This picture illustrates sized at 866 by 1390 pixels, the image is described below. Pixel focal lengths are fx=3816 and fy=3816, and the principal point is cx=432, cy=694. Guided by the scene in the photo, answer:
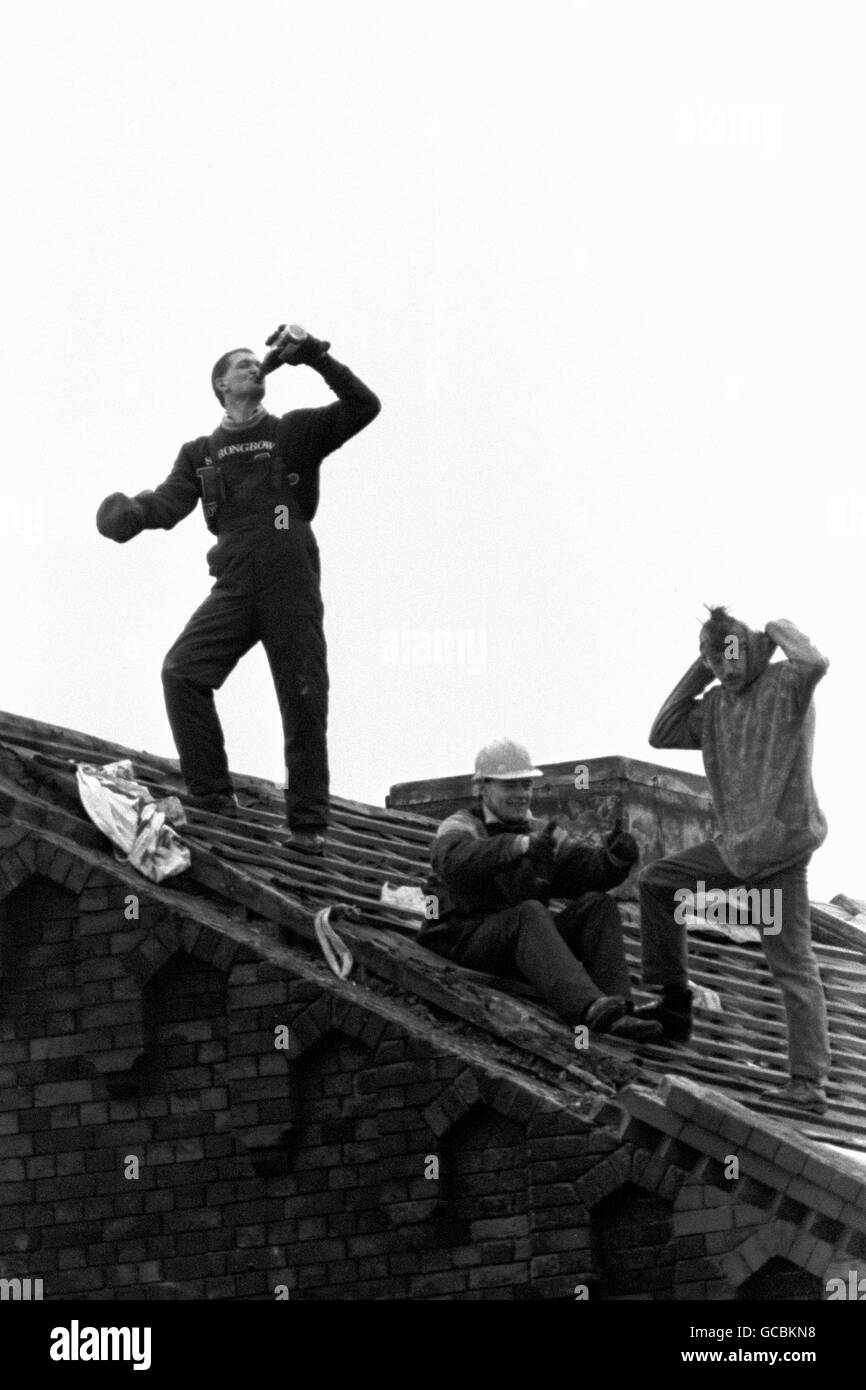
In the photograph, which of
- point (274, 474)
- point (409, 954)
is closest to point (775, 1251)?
point (409, 954)

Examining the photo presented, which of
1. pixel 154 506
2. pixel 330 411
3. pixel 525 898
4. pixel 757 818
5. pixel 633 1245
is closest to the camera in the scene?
pixel 633 1245

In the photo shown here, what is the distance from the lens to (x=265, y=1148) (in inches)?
777

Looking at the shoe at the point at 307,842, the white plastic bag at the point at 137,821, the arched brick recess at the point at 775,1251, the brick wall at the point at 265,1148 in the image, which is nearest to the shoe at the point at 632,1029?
the brick wall at the point at 265,1148

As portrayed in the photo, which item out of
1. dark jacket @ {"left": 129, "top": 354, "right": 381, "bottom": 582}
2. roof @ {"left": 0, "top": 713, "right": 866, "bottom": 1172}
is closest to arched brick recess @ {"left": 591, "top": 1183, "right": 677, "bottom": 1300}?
roof @ {"left": 0, "top": 713, "right": 866, "bottom": 1172}

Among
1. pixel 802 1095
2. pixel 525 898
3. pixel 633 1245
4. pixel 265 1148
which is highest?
pixel 525 898

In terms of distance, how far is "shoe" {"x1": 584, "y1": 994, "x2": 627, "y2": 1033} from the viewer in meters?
19.6

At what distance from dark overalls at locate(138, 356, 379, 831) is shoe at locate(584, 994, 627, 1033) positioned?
392 cm

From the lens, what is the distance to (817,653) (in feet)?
65.8

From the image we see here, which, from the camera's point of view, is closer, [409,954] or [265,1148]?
[265,1148]

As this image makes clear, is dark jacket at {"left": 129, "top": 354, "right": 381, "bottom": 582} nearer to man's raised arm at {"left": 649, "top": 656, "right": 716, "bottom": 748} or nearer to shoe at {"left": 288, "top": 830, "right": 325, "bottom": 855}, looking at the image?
shoe at {"left": 288, "top": 830, "right": 325, "bottom": 855}

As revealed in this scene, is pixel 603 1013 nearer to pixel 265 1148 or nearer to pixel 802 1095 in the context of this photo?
pixel 802 1095

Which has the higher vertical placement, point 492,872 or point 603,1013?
point 492,872

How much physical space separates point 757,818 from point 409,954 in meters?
1.99
